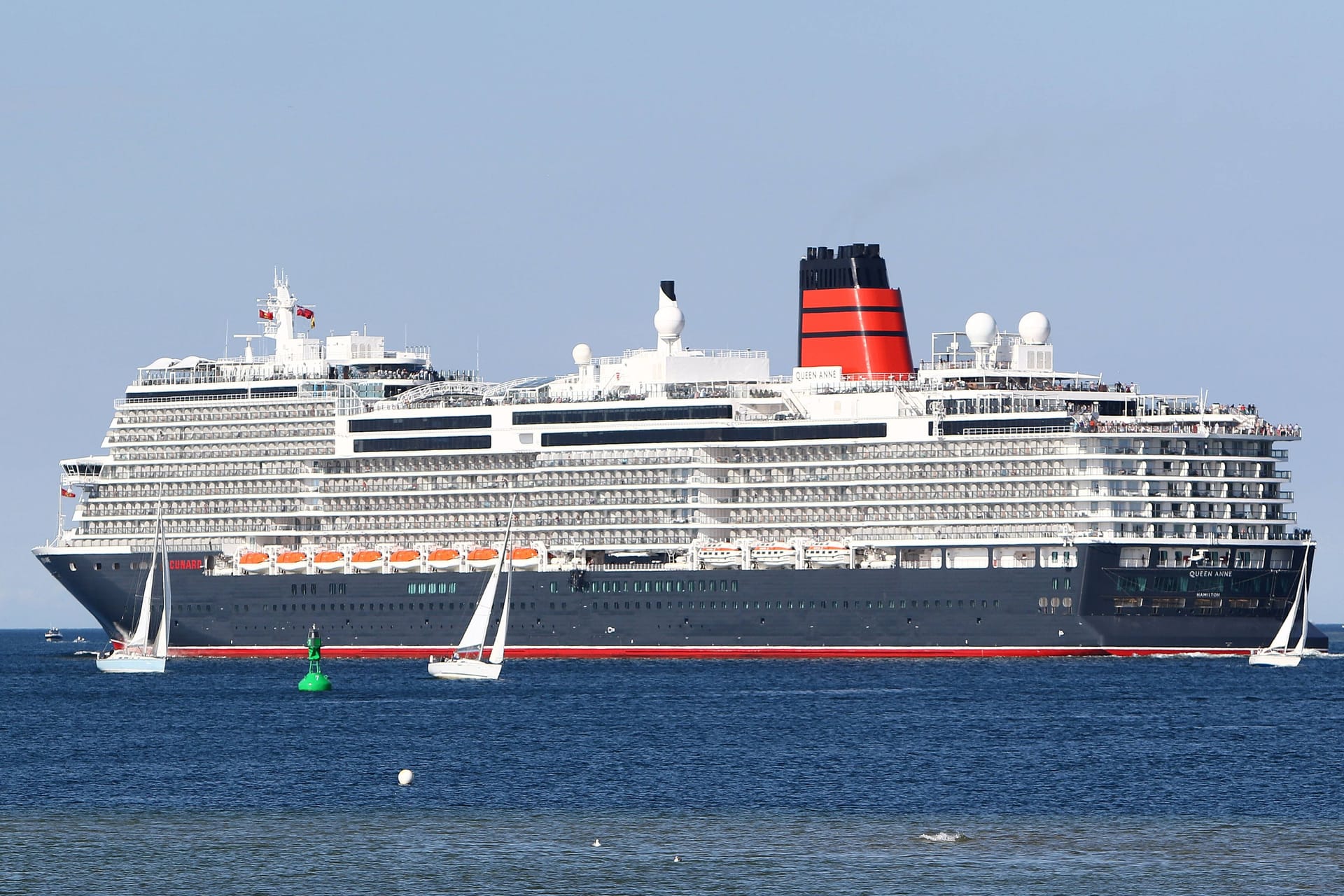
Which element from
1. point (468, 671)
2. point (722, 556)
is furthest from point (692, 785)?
point (722, 556)

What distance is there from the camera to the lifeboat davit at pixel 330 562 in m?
120

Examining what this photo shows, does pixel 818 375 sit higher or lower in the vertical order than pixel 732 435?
higher

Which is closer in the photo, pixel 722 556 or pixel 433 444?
pixel 722 556

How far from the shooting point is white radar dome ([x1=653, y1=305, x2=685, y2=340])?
120250 mm

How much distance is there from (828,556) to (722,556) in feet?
17.6

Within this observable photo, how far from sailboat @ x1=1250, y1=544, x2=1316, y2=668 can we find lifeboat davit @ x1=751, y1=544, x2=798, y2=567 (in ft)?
68.6

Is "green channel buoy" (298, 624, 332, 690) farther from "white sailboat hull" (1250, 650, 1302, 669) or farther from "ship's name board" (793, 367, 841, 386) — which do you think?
"white sailboat hull" (1250, 650, 1302, 669)

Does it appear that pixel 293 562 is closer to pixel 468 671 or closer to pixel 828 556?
pixel 468 671

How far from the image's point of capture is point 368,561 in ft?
391

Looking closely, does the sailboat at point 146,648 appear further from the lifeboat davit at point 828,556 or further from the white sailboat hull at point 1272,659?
the white sailboat hull at point 1272,659

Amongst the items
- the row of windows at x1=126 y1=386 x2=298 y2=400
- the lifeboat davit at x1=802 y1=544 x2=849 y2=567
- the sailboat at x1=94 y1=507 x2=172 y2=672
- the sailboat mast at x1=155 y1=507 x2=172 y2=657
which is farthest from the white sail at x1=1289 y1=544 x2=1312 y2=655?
the row of windows at x1=126 y1=386 x2=298 y2=400

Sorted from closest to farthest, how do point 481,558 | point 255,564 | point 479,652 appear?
point 479,652 < point 481,558 < point 255,564

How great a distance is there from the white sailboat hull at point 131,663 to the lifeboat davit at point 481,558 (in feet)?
50.0

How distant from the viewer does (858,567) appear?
108438 millimetres
